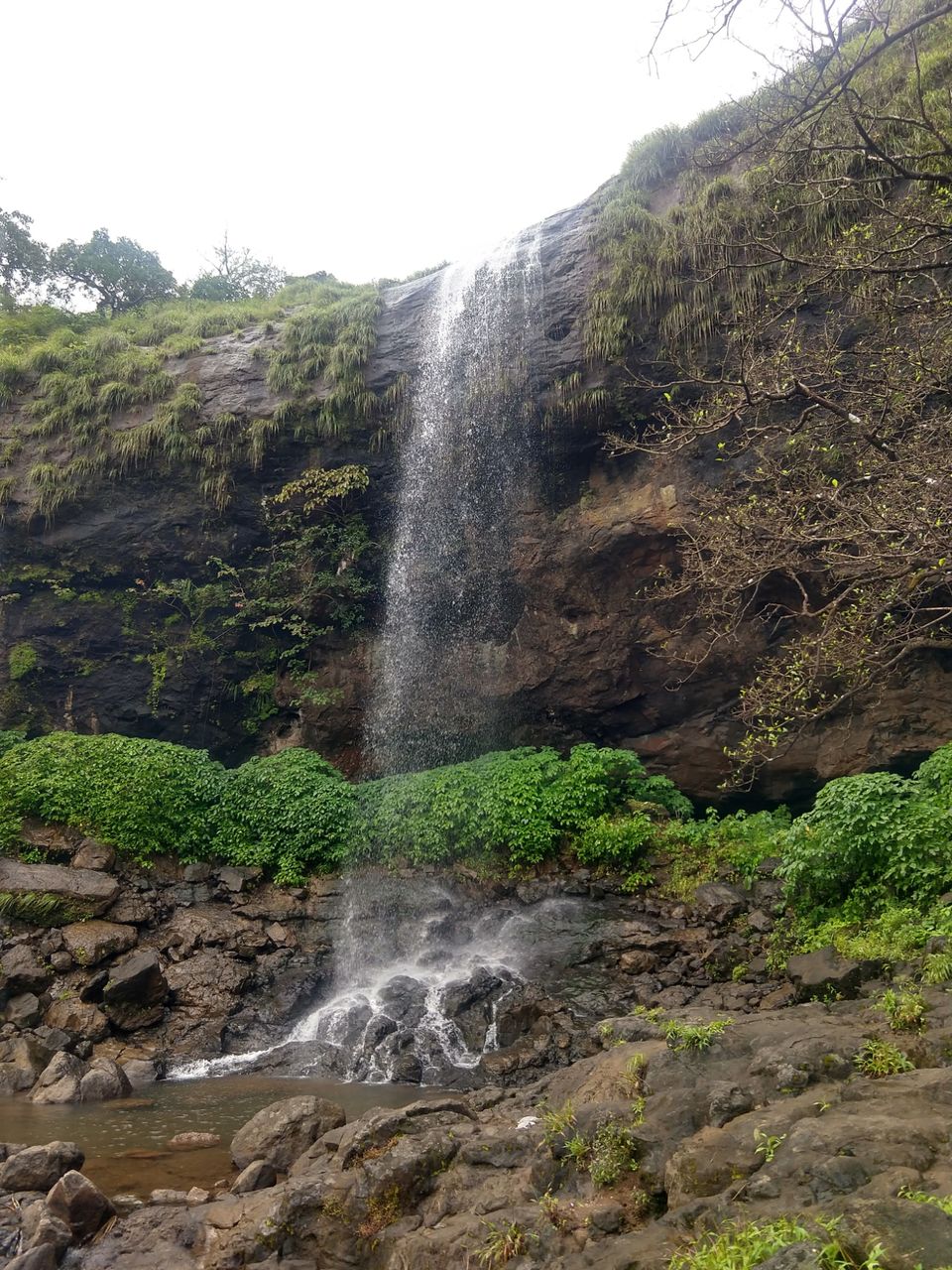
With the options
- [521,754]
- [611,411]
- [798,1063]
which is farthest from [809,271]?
[798,1063]

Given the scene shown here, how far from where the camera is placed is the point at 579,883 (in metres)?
10.5

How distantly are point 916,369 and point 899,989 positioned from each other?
4.86m

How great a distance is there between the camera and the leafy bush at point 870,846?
693 centimetres

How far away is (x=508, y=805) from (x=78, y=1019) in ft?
18.3

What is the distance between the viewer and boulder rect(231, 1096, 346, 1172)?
526 centimetres

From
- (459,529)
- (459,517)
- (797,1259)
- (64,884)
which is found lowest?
(797,1259)

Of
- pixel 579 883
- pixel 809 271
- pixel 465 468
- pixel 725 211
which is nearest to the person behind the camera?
pixel 579 883

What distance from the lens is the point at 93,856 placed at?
11047 mm

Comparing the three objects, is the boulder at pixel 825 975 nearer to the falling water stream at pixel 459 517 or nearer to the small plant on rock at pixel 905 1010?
the small plant on rock at pixel 905 1010

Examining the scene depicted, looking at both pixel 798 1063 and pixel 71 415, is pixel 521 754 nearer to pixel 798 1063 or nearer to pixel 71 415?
pixel 798 1063

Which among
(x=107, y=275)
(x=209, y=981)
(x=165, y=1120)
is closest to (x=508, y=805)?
(x=209, y=981)

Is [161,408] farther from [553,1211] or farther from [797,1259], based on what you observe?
[797,1259]

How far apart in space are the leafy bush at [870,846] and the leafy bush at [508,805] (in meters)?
3.15

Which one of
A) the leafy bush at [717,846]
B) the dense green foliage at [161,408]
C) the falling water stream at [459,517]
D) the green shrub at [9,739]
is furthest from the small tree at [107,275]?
the leafy bush at [717,846]
